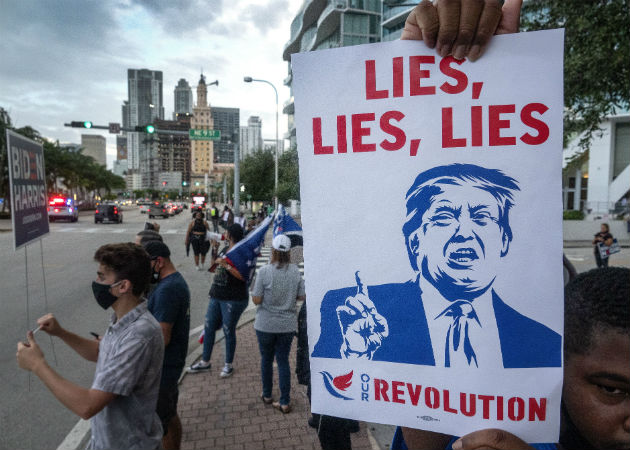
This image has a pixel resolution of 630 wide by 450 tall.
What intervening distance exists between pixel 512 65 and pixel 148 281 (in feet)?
7.57

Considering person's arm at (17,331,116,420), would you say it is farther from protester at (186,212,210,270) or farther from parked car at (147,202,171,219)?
parked car at (147,202,171,219)

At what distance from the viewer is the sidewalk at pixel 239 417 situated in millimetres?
3932

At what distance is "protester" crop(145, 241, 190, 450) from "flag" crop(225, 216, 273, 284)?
1.38m

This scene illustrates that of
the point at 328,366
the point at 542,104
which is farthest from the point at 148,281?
the point at 542,104

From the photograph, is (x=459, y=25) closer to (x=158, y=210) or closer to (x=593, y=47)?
(x=593, y=47)

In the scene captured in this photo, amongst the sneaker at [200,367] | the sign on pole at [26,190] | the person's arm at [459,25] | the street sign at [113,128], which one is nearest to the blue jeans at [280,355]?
the sneaker at [200,367]

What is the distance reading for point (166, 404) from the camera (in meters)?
3.04

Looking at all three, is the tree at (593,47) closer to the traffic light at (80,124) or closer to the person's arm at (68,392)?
the person's arm at (68,392)

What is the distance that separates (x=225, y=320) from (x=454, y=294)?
14.1ft

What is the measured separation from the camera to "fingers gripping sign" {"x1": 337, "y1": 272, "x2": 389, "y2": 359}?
1.27 metres

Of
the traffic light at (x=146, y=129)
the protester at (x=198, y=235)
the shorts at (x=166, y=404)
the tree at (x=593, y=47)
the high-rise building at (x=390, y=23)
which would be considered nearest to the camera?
the shorts at (x=166, y=404)

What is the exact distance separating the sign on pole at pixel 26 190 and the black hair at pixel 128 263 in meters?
1.43

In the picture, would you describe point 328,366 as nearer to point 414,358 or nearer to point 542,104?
point 414,358

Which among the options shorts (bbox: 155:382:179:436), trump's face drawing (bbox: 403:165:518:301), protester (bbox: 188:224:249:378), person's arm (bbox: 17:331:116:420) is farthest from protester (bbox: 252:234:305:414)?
trump's face drawing (bbox: 403:165:518:301)
